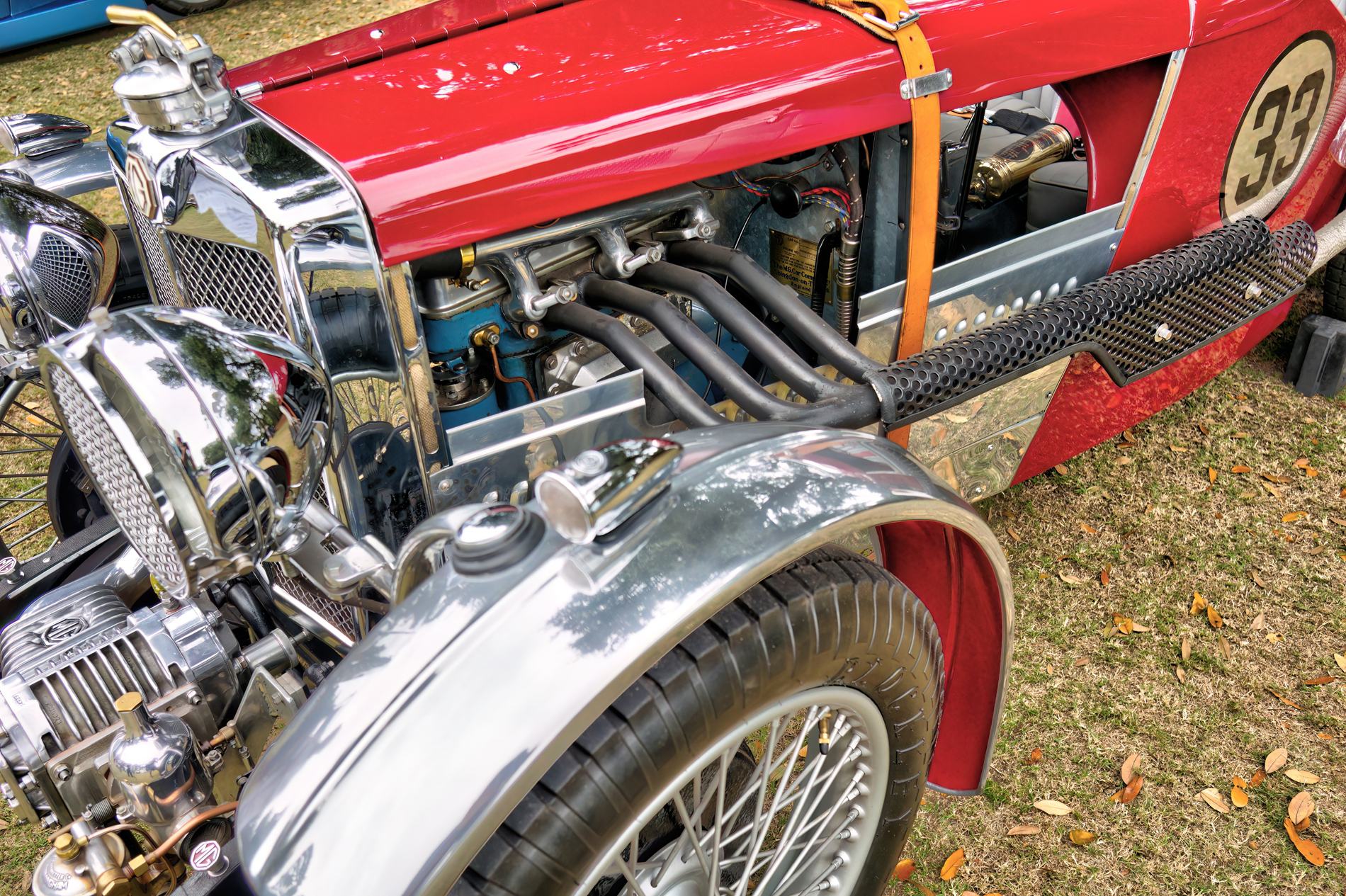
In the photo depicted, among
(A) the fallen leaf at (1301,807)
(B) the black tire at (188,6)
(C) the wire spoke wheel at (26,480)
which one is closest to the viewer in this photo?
(A) the fallen leaf at (1301,807)

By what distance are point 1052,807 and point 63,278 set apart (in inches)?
96.1

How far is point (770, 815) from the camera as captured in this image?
1.58 m

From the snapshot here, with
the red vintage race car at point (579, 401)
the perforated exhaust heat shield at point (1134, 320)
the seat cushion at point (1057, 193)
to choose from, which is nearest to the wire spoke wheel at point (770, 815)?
the red vintage race car at point (579, 401)

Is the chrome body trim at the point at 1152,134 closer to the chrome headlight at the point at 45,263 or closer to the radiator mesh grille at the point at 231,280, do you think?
the radiator mesh grille at the point at 231,280

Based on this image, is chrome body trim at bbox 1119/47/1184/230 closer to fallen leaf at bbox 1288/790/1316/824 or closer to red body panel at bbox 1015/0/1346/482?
red body panel at bbox 1015/0/1346/482

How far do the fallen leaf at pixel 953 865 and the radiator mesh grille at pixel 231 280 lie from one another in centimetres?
169

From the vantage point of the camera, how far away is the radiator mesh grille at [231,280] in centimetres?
168

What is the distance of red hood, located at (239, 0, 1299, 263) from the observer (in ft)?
5.29

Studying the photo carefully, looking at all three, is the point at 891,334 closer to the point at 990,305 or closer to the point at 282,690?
the point at 990,305

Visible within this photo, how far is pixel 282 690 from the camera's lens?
1.76m

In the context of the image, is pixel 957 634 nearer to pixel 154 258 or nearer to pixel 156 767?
pixel 156 767

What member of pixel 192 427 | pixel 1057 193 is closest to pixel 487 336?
pixel 192 427

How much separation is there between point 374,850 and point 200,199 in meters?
1.14

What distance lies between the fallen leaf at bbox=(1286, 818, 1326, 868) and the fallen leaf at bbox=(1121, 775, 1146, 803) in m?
0.30
